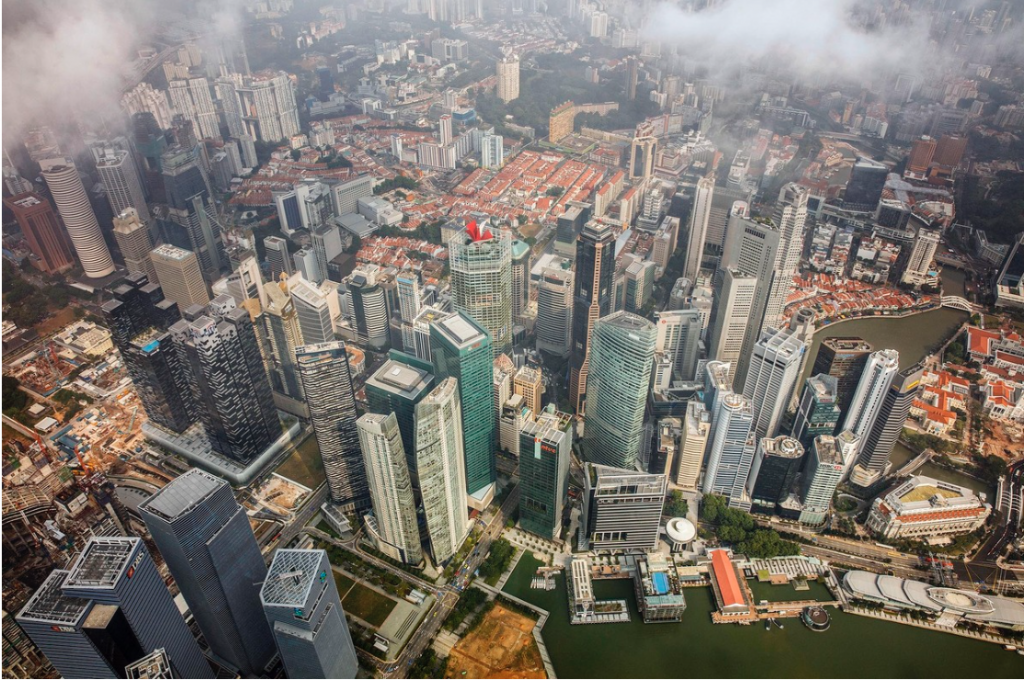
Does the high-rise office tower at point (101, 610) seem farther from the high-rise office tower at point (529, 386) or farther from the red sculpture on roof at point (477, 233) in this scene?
the red sculpture on roof at point (477, 233)

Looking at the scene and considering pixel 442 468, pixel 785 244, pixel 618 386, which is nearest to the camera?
pixel 442 468

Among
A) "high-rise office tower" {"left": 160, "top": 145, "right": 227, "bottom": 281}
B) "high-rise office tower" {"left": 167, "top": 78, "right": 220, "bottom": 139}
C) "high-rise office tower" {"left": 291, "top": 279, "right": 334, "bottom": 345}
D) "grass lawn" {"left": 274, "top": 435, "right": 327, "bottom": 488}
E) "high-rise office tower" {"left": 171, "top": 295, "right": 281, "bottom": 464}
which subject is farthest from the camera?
"high-rise office tower" {"left": 167, "top": 78, "right": 220, "bottom": 139}

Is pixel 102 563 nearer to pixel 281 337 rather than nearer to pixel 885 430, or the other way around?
pixel 281 337

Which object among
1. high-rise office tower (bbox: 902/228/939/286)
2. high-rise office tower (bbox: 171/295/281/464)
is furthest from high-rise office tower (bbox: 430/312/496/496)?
high-rise office tower (bbox: 902/228/939/286)

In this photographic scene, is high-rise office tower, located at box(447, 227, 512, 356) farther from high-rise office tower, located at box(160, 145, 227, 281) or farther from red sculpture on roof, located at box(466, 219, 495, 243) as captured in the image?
high-rise office tower, located at box(160, 145, 227, 281)

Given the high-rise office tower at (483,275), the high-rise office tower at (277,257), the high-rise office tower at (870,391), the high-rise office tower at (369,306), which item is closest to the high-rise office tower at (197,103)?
the high-rise office tower at (277,257)

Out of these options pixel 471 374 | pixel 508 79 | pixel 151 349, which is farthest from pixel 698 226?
pixel 508 79
